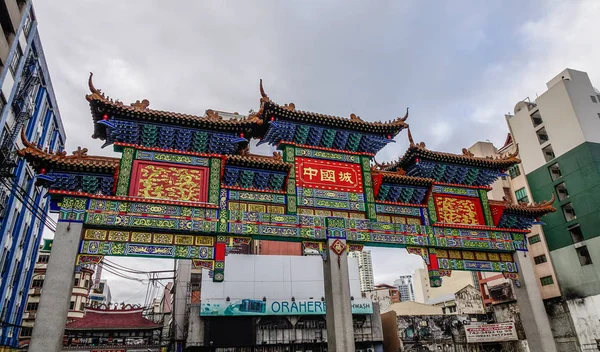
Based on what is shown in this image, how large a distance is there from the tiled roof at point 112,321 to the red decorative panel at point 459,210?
2107 cm

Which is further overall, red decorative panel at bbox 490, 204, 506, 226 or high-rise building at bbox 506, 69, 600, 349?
high-rise building at bbox 506, 69, 600, 349

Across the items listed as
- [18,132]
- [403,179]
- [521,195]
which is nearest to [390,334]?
[521,195]

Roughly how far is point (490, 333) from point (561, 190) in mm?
12752

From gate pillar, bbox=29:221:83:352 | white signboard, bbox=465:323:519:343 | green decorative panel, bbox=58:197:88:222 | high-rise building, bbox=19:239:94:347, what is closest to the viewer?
gate pillar, bbox=29:221:83:352

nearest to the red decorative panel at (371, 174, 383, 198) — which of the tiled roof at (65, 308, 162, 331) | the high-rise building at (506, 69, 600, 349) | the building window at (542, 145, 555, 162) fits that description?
the high-rise building at (506, 69, 600, 349)

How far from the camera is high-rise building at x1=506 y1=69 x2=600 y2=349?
25656 millimetres

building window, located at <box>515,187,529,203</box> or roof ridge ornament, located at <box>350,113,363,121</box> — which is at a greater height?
building window, located at <box>515,187,529,203</box>

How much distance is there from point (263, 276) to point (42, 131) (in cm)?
1771

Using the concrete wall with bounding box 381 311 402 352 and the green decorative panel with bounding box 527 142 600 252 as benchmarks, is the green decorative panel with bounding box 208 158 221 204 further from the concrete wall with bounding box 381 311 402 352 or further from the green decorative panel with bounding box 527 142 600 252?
the green decorative panel with bounding box 527 142 600 252

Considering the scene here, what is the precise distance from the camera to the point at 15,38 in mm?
16750

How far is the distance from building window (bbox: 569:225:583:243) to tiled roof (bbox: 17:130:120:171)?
97.9 feet

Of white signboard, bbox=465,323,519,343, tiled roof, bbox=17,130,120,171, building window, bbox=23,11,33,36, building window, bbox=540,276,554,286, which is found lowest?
white signboard, bbox=465,323,519,343

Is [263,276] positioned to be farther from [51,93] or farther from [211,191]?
[51,93]

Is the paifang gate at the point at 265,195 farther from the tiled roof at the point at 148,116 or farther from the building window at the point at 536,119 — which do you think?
the building window at the point at 536,119
